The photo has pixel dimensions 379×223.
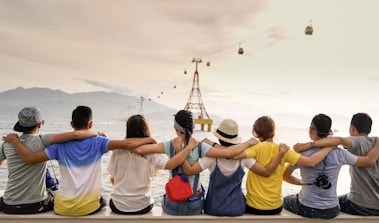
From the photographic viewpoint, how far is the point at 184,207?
2549 millimetres

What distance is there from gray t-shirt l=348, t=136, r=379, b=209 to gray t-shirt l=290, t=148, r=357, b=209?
175 mm

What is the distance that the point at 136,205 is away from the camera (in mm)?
2537

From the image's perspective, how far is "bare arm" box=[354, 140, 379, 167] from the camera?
8.70 ft

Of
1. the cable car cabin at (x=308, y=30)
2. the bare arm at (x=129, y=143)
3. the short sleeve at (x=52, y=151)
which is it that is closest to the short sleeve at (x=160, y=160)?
the bare arm at (x=129, y=143)

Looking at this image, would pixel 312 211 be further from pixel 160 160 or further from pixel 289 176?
pixel 160 160

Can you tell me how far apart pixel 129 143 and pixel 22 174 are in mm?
918

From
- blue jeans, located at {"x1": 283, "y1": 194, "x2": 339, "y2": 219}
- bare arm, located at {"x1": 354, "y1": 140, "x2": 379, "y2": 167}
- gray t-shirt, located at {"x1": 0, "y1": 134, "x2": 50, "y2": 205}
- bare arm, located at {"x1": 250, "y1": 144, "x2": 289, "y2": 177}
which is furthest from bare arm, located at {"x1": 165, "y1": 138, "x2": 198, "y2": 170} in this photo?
bare arm, located at {"x1": 354, "y1": 140, "x2": 379, "y2": 167}

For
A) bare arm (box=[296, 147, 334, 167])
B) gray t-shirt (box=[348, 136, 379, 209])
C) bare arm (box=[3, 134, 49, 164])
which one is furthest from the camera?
gray t-shirt (box=[348, 136, 379, 209])

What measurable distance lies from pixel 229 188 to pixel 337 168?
3.13 feet

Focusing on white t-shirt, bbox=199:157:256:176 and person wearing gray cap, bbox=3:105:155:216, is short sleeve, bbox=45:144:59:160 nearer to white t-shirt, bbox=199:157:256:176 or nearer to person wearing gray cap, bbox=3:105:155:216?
person wearing gray cap, bbox=3:105:155:216

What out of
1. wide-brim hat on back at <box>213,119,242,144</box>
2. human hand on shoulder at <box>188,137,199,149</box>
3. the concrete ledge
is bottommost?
the concrete ledge

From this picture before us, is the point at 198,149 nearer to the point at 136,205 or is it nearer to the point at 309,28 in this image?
the point at 136,205

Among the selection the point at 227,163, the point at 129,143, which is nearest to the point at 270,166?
the point at 227,163

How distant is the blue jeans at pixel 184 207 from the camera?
2.55 meters
